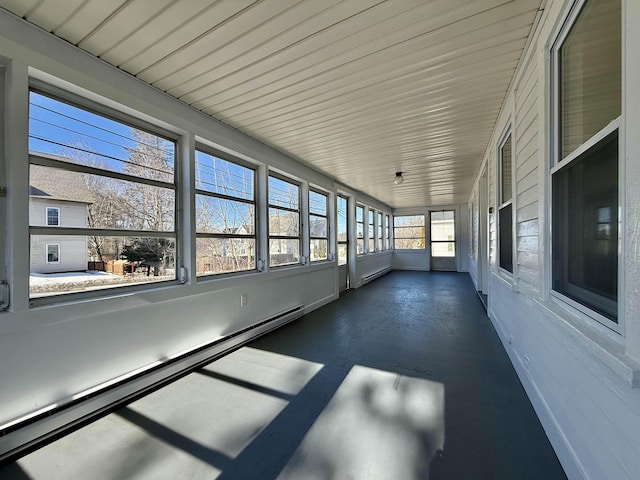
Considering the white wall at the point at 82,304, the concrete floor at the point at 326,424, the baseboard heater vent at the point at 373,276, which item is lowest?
the concrete floor at the point at 326,424

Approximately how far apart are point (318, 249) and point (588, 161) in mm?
4740

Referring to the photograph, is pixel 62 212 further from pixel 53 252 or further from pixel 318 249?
pixel 318 249

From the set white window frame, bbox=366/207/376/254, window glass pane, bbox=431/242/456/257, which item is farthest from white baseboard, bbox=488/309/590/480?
window glass pane, bbox=431/242/456/257

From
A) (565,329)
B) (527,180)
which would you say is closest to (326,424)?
(565,329)

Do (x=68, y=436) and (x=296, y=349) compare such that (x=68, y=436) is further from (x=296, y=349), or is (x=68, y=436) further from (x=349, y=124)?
(x=349, y=124)

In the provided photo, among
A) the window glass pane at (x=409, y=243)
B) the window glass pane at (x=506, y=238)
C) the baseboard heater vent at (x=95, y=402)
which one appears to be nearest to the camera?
the baseboard heater vent at (x=95, y=402)

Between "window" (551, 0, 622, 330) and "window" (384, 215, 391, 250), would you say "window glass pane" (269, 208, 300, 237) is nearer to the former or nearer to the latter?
"window" (551, 0, 622, 330)

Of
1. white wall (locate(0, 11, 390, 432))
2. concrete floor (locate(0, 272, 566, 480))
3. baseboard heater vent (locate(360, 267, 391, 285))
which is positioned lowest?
concrete floor (locate(0, 272, 566, 480))

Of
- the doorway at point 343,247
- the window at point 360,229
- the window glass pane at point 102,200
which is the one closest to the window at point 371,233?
the window at point 360,229

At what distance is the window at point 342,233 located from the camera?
23.1ft

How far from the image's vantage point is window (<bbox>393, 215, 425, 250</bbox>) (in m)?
11.6

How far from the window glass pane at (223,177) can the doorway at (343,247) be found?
3433mm

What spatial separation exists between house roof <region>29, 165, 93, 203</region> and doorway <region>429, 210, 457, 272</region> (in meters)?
11.1

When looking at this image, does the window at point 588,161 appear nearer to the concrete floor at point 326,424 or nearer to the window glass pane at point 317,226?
the concrete floor at point 326,424
